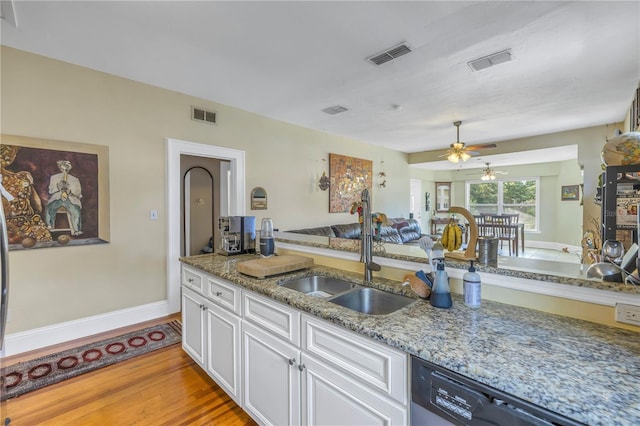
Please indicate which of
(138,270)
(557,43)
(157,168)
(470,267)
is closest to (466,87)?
(557,43)

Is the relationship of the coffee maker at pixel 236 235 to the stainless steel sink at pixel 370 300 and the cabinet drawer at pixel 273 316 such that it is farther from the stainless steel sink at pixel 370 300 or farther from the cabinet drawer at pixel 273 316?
the stainless steel sink at pixel 370 300

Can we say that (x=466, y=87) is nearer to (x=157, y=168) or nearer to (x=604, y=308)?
(x=604, y=308)

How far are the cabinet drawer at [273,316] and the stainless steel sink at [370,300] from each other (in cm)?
25

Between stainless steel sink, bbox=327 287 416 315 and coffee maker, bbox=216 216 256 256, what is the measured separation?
4.36 ft

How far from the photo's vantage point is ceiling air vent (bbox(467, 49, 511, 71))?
100.0 inches

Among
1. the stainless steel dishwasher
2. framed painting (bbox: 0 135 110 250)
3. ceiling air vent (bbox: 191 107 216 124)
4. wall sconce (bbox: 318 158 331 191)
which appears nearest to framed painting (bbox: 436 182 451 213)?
wall sconce (bbox: 318 158 331 191)

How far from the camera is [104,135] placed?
9.63 ft

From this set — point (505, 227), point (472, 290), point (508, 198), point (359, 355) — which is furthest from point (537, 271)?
point (508, 198)

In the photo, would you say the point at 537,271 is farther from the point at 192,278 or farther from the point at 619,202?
the point at 192,278

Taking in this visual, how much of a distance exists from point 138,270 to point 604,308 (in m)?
3.78

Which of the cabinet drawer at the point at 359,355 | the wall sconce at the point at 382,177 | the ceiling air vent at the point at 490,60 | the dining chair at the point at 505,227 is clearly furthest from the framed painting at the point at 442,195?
the cabinet drawer at the point at 359,355

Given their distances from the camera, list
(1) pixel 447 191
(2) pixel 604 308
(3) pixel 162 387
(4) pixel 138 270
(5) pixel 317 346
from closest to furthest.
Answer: (2) pixel 604 308
(5) pixel 317 346
(3) pixel 162 387
(4) pixel 138 270
(1) pixel 447 191

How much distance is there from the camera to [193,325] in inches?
87.0

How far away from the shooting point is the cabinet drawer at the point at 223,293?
1756 millimetres
